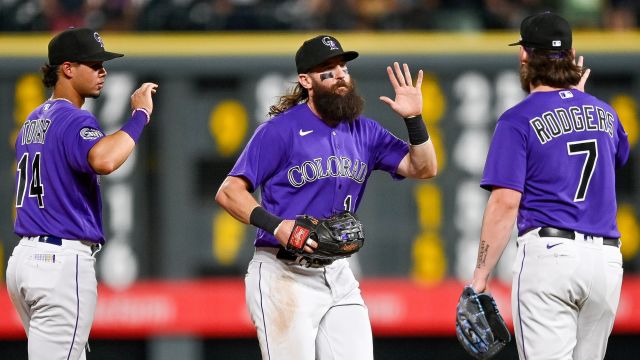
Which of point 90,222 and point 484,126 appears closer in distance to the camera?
point 90,222

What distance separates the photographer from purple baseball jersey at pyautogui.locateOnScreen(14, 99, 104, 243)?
568cm

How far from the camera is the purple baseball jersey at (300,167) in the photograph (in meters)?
5.71

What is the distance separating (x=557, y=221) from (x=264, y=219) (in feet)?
4.16

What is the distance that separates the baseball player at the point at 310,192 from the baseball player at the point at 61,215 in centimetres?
62

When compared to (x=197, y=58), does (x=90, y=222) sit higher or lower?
lower

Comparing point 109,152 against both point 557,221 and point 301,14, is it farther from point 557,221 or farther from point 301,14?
point 301,14

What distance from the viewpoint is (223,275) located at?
8.92 meters

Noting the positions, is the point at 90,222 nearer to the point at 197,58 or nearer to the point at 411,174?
the point at 411,174

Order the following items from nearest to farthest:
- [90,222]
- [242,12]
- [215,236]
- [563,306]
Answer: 1. [563,306]
2. [90,222]
3. [215,236]
4. [242,12]

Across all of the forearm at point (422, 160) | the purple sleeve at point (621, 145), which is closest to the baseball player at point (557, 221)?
the purple sleeve at point (621, 145)

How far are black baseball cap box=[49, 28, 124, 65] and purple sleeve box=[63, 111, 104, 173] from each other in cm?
36

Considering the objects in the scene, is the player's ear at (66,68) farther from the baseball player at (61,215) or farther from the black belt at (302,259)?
the black belt at (302,259)

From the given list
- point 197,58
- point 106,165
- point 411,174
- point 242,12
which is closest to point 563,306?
point 411,174

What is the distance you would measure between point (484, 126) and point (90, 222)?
3.91 m
